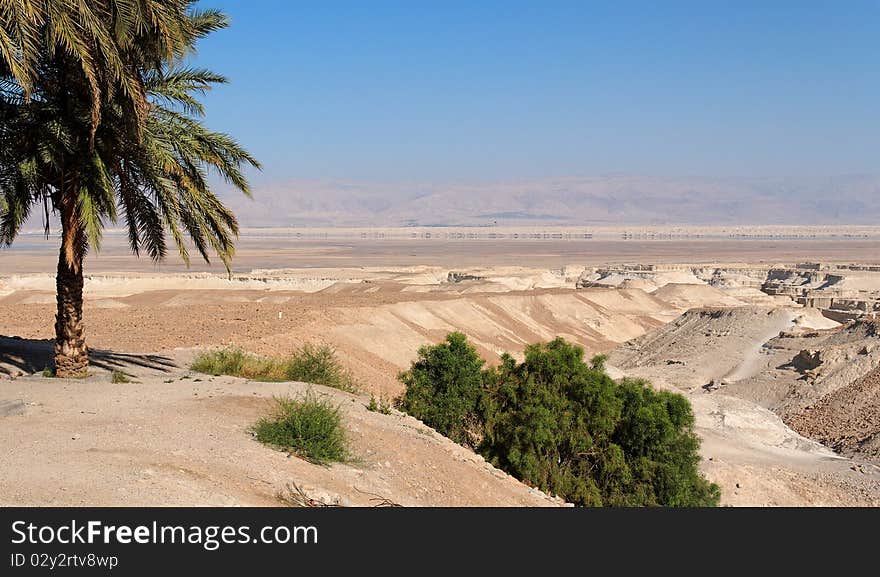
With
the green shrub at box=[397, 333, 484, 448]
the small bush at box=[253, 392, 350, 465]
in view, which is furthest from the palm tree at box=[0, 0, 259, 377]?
the green shrub at box=[397, 333, 484, 448]

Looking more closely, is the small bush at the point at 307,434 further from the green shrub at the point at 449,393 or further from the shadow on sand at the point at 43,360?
the shadow on sand at the point at 43,360

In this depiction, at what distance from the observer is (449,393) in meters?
17.5

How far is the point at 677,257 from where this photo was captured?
132750mm

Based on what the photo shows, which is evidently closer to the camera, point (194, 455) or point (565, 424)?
point (194, 455)

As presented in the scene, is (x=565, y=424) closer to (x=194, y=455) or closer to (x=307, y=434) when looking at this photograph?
(x=307, y=434)

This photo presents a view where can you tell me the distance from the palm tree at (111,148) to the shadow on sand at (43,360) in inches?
94.3

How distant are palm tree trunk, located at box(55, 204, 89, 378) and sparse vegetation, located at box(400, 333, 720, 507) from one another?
20.4 feet

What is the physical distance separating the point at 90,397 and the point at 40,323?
22581 mm

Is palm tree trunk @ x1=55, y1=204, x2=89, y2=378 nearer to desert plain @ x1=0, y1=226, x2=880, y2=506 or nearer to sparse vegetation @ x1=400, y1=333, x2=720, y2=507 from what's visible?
desert plain @ x1=0, y1=226, x2=880, y2=506

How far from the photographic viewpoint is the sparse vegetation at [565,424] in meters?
15.9

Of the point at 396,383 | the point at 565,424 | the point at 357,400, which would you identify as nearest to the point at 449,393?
the point at 565,424

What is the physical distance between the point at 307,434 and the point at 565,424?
670 cm
